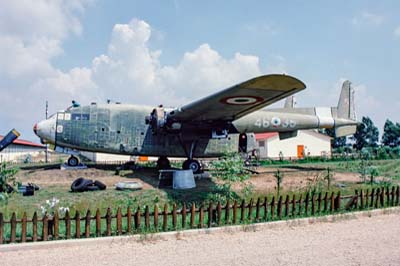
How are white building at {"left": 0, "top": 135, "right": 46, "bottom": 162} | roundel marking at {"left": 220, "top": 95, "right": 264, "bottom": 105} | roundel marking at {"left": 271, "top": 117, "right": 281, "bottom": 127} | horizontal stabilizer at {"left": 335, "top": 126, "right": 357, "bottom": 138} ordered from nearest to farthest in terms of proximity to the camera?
1. roundel marking at {"left": 220, "top": 95, "right": 264, "bottom": 105}
2. roundel marking at {"left": 271, "top": 117, "right": 281, "bottom": 127}
3. horizontal stabilizer at {"left": 335, "top": 126, "right": 357, "bottom": 138}
4. white building at {"left": 0, "top": 135, "right": 46, "bottom": 162}

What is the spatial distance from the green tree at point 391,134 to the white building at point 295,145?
31853 millimetres

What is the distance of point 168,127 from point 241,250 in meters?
10.7

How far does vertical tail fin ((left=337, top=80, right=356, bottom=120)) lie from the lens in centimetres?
2194

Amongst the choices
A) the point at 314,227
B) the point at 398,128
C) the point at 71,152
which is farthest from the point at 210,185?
the point at 398,128

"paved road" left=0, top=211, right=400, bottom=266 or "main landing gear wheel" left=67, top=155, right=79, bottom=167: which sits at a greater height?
"main landing gear wheel" left=67, top=155, right=79, bottom=167

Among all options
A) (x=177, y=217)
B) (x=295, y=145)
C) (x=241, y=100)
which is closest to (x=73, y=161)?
(x=241, y=100)

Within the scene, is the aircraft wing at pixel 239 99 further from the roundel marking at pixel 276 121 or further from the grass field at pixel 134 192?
the roundel marking at pixel 276 121

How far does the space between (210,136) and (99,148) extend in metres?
5.78

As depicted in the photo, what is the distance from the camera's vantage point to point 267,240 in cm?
681

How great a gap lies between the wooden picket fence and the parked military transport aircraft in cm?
545

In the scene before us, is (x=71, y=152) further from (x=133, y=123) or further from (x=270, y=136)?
(x=270, y=136)

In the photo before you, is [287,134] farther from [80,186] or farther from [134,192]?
[80,186]

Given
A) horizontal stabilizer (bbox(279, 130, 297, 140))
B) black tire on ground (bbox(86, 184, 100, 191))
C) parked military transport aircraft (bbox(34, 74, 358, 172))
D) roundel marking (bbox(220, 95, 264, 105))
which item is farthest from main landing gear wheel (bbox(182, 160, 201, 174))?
horizontal stabilizer (bbox(279, 130, 297, 140))

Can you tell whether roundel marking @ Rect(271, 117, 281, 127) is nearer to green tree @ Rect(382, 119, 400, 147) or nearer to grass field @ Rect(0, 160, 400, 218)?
grass field @ Rect(0, 160, 400, 218)
